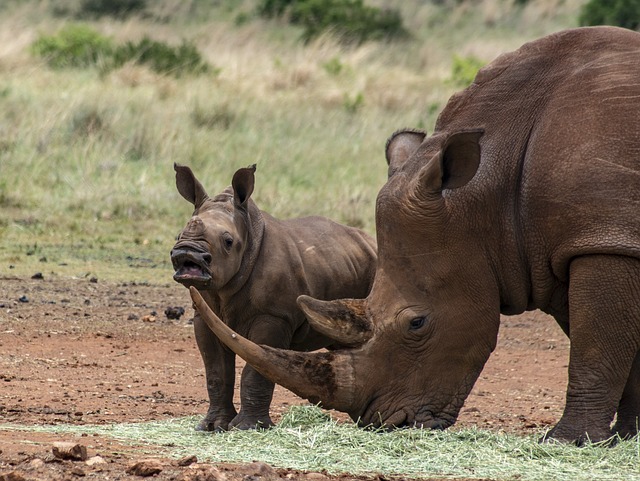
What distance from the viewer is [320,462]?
21.2 feet

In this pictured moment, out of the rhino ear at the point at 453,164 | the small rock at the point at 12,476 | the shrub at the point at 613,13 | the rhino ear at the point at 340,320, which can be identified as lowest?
the shrub at the point at 613,13

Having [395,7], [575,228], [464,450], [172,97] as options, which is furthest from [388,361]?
[395,7]

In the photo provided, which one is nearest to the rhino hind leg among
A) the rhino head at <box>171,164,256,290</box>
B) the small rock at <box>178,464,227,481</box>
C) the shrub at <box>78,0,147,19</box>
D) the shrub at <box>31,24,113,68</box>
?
the rhino head at <box>171,164,256,290</box>

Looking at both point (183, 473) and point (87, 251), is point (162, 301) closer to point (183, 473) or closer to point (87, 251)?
point (87, 251)

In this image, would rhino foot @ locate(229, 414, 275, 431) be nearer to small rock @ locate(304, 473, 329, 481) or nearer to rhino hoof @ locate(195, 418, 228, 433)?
rhino hoof @ locate(195, 418, 228, 433)

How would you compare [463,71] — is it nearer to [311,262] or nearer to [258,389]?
[311,262]

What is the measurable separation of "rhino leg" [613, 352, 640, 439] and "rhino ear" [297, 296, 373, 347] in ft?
4.81

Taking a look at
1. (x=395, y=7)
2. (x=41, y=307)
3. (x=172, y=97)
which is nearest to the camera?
(x=41, y=307)

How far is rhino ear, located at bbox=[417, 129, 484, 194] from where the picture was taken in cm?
666

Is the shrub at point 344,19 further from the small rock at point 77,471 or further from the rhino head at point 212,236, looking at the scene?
the small rock at point 77,471

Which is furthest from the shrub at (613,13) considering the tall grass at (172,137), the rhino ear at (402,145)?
the rhino ear at (402,145)

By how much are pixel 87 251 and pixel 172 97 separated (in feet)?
22.5

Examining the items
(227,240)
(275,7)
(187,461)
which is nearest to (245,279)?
(227,240)

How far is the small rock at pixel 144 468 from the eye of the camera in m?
5.77
